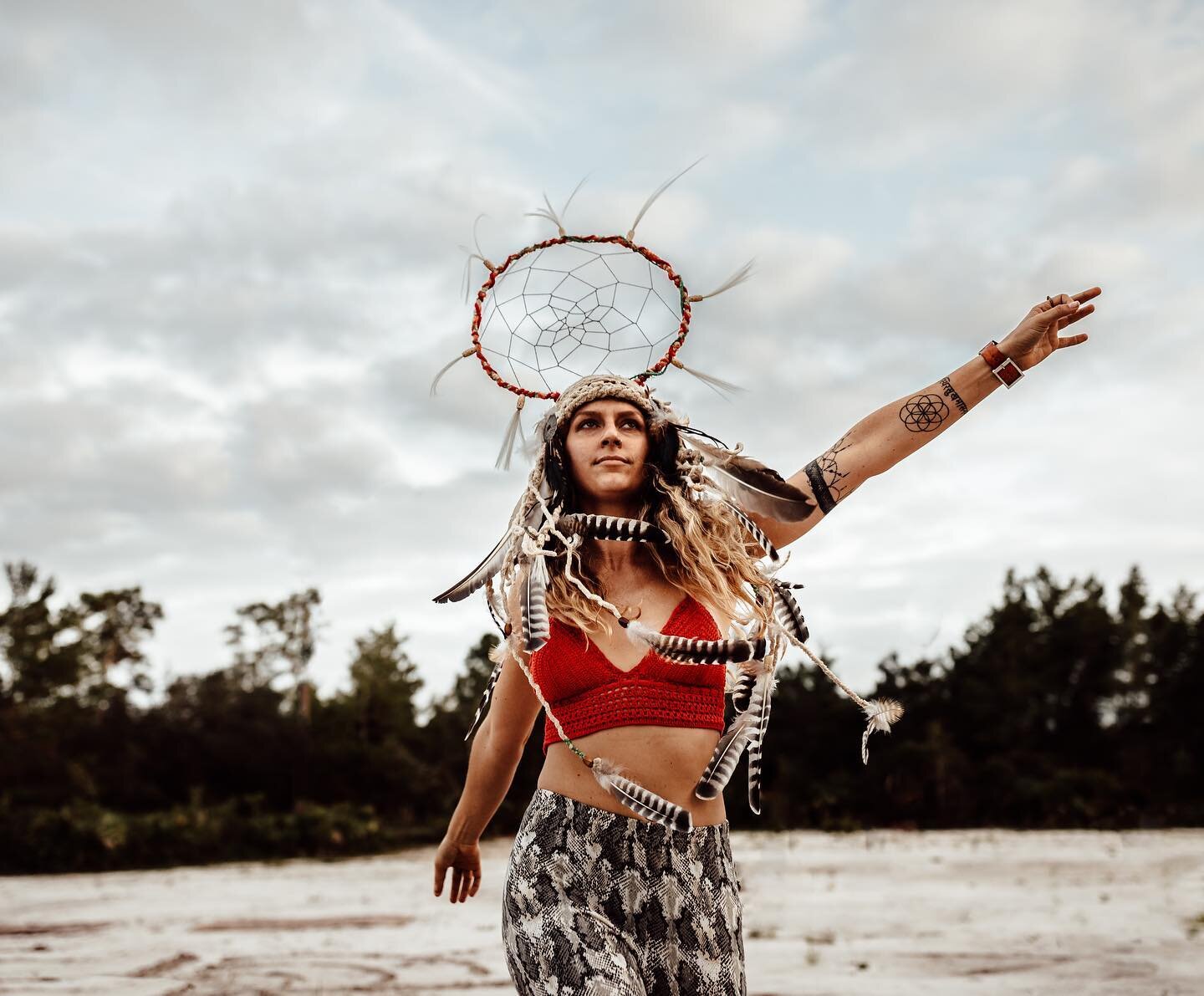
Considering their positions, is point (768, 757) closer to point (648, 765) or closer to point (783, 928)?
point (783, 928)

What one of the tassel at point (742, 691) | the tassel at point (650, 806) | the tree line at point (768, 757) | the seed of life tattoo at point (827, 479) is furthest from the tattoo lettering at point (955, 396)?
the tree line at point (768, 757)

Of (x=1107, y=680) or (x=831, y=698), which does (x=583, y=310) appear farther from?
(x=1107, y=680)

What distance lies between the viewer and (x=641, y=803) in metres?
2.50

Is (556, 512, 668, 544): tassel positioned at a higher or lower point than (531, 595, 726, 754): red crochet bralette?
higher

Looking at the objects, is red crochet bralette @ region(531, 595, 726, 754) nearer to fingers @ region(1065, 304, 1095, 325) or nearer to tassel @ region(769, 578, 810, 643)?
tassel @ region(769, 578, 810, 643)

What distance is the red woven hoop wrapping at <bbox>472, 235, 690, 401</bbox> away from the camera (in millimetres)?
3256

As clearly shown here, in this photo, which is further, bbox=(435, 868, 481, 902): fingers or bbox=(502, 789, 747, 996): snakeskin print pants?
bbox=(435, 868, 481, 902): fingers

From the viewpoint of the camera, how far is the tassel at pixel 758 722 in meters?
2.76

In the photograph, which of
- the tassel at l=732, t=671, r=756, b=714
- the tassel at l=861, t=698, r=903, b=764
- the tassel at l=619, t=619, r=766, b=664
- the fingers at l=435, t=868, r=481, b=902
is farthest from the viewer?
the fingers at l=435, t=868, r=481, b=902

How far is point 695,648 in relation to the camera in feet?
8.49

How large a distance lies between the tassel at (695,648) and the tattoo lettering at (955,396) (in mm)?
925

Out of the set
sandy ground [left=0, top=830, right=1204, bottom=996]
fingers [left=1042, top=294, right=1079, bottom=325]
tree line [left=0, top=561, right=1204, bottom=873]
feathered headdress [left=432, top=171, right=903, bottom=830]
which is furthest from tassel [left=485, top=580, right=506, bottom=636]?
tree line [left=0, top=561, right=1204, bottom=873]

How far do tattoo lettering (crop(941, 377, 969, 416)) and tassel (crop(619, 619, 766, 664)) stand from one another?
92cm

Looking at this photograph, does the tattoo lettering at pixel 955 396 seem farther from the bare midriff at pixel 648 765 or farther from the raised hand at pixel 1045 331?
the bare midriff at pixel 648 765
